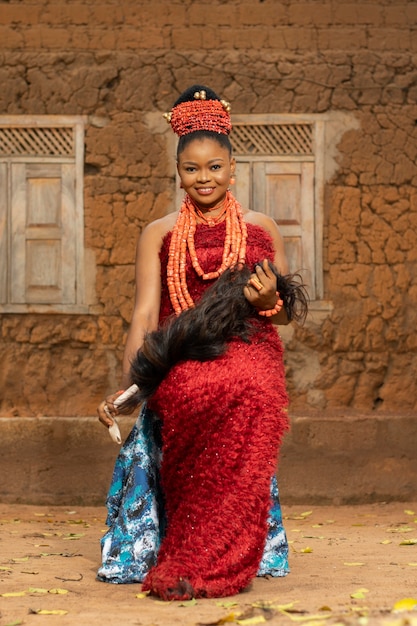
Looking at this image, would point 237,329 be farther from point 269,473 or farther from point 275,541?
point 275,541

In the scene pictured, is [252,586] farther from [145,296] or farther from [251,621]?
[145,296]

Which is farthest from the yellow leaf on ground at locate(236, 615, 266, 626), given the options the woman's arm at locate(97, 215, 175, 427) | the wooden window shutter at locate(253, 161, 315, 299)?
the wooden window shutter at locate(253, 161, 315, 299)

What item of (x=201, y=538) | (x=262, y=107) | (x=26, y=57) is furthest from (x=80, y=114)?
(x=201, y=538)

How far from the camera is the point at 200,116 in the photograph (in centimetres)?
505

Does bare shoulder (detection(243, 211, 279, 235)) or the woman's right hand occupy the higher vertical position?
→ bare shoulder (detection(243, 211, 279, 235))

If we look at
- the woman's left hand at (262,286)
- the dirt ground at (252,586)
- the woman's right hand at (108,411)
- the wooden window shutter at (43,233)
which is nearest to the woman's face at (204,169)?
the woman's left hand at (262,286)

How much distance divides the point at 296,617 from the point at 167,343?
1237 mm

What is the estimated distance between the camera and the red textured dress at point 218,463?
178 inches

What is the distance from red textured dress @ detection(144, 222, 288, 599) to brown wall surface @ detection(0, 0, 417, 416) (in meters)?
4.70

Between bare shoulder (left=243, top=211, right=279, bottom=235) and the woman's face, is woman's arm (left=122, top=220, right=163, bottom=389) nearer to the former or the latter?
the woman's face

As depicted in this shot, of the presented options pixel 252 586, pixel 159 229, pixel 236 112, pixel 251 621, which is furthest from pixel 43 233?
pixel 251 621

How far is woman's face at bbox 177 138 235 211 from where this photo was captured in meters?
5.00

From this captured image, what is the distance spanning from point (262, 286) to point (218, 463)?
0.72 meters

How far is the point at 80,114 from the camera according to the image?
954 centimetres
